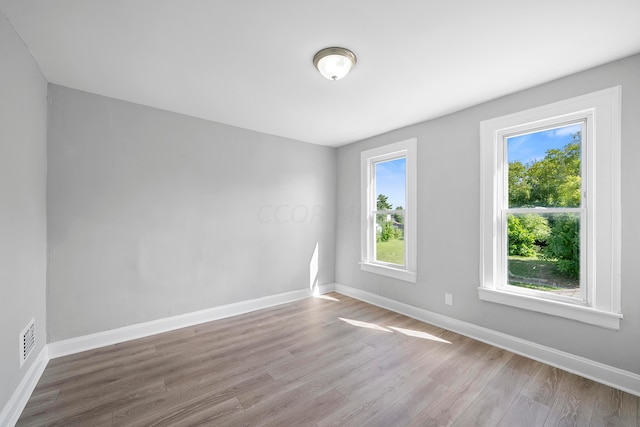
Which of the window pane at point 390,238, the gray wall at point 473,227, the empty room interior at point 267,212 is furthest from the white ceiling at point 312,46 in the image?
the window pane at point 390,238

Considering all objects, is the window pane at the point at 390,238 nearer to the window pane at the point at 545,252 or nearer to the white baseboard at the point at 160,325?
the window pane at the point at 545,252

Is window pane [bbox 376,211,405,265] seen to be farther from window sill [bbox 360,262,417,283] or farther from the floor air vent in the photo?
the floor air vent

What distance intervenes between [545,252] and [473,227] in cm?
62

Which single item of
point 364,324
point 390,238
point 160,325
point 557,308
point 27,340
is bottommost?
point 364,324

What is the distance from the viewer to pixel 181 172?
3.05 m

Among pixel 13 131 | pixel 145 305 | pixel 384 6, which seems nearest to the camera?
pixel 384 6

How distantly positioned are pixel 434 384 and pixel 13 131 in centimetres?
341

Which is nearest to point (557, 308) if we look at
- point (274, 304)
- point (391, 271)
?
point (391, 271)

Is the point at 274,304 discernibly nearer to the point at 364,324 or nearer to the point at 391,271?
the point at 364,324

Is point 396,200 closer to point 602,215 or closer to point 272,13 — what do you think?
point 602,215

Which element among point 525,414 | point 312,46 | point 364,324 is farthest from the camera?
point 364,324

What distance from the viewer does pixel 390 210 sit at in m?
3.81

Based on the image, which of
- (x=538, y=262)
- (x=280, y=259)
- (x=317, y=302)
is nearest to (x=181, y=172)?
(x=280, y=259)

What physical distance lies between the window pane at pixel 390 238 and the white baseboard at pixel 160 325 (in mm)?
1400
